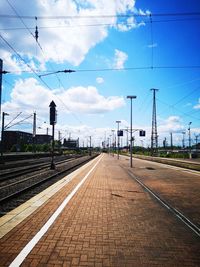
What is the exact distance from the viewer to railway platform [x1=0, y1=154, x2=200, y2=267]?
462cm

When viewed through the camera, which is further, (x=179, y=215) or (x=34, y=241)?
(x=179, y=215)

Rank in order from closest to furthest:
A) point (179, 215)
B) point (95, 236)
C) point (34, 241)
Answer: point (34, 241), point (95, 236), point (179, 215)

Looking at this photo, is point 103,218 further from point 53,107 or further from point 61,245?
point 53,107

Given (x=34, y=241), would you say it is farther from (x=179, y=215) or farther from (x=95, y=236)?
(x=179, y=215)

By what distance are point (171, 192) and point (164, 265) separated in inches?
319

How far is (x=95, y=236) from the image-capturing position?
5.86 meters

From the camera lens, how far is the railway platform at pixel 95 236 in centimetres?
462

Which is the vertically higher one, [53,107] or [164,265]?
[53,107]

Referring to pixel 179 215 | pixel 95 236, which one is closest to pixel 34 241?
pixel 95 236

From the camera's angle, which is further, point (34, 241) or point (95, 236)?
point (95, 236)

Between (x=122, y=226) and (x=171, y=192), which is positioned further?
(x=171, y=192)

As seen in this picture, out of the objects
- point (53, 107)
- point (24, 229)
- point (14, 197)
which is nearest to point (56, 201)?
point (14, 197)

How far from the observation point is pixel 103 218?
7.42 m

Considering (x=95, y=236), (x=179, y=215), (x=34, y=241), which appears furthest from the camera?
(x=179, y=215)
